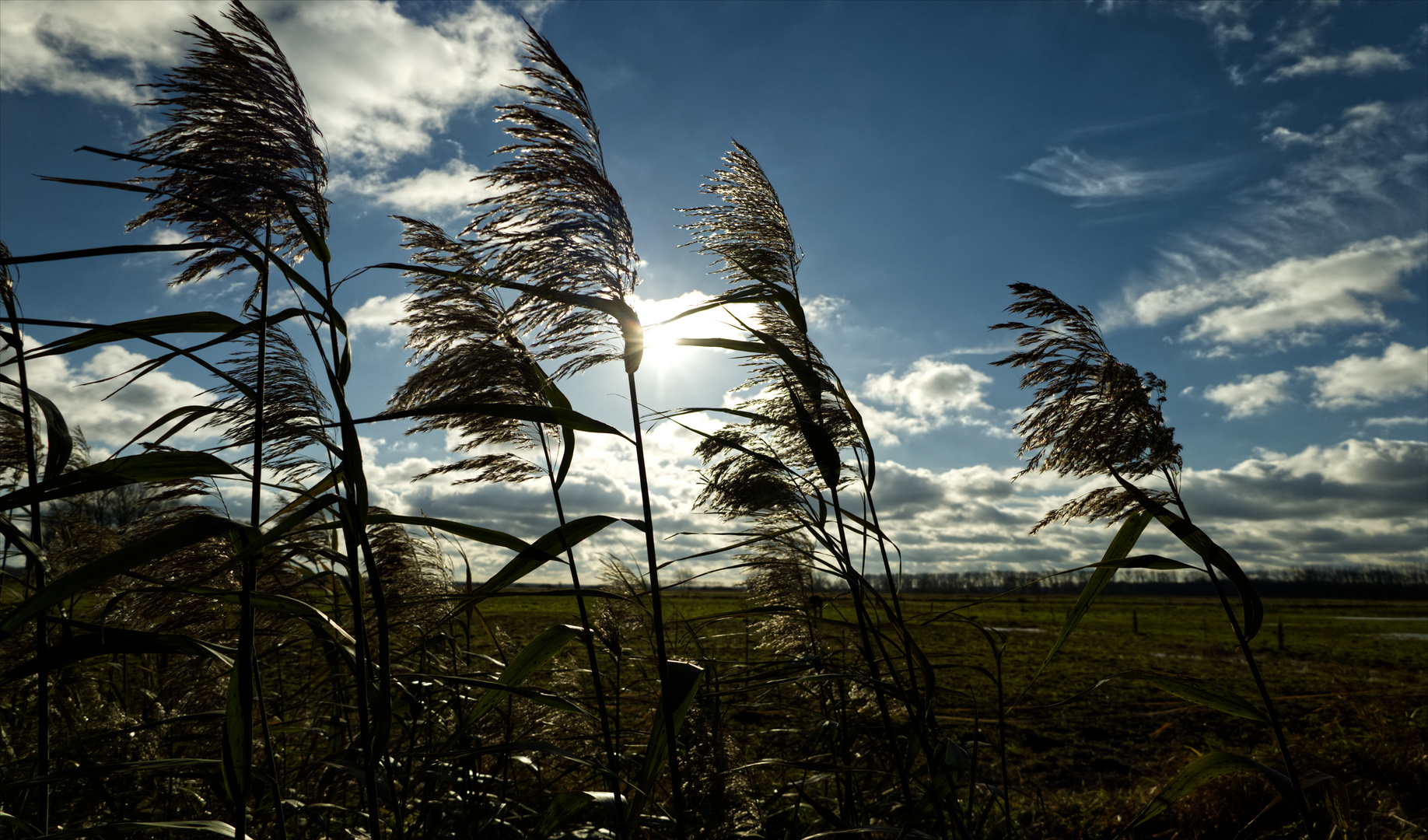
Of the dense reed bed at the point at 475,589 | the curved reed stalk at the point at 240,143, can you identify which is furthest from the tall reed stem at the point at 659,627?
the curved reed stalk at the point at 240,143

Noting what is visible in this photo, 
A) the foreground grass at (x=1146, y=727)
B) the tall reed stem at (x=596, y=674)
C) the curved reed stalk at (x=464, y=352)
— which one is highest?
the curved reed stalk at (x=464, y=352)

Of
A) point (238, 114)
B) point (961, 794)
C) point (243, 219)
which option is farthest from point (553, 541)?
point (961, 794)

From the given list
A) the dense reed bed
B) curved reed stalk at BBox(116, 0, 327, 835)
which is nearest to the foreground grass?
the dense reed bed

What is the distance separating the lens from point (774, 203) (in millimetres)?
2561

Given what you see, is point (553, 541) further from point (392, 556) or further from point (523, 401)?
point (392, 556)

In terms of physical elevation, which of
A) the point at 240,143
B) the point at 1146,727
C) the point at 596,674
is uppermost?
the point at 240,143

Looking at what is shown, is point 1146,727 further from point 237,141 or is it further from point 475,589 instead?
point 237,141

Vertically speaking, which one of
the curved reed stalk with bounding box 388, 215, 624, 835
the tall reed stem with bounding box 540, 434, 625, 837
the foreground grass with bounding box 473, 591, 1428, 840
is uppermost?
the curved reed stalk with bounding box 388, 215, 624, 835

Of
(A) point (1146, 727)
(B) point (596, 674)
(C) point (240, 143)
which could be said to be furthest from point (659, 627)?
(A) point (1146, 727)

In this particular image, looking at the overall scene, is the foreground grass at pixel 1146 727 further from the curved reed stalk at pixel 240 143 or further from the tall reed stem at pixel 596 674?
the curved reed stalk at pixel 240 143

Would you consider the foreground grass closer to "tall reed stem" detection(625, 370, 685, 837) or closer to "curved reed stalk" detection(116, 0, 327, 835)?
"tall reed stem" detection(625, 370, 685, 837)

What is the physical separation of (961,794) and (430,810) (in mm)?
4276

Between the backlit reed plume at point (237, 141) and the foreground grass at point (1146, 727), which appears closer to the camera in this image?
the backlit reed plume at point (237, 141)

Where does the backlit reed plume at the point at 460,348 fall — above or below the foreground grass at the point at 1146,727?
above
